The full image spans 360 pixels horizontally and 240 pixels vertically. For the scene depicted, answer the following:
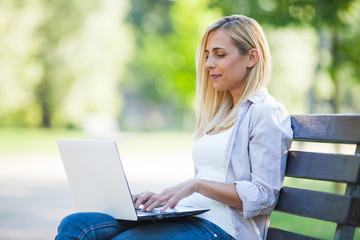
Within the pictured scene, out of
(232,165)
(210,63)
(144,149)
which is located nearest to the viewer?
(232,165)

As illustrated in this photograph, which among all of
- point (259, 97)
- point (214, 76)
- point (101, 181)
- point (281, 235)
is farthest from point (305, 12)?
point (101, 181)

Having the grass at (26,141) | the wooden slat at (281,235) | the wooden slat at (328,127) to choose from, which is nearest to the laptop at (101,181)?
the wooden slat at (281,235)

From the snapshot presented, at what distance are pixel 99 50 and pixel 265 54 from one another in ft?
78.9

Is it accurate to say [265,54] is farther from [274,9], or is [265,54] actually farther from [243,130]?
[274,9]

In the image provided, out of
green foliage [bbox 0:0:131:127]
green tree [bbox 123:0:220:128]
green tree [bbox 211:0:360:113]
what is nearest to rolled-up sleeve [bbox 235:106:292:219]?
green tree [bbox 123:0:220:128]

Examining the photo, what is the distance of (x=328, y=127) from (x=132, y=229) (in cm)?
102

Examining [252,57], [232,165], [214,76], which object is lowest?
[232,165]

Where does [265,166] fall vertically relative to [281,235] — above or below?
above

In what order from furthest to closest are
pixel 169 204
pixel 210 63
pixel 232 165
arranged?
pixel 210 63
pixel 232 165
pixel 169 204

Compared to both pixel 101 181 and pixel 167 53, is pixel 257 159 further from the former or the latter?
pixel 167 53

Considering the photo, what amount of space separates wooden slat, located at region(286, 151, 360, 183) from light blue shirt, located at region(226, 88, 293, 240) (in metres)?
0.05

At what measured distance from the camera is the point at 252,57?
9.01ft

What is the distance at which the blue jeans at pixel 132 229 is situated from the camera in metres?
2.22

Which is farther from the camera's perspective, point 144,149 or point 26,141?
point 26,141
